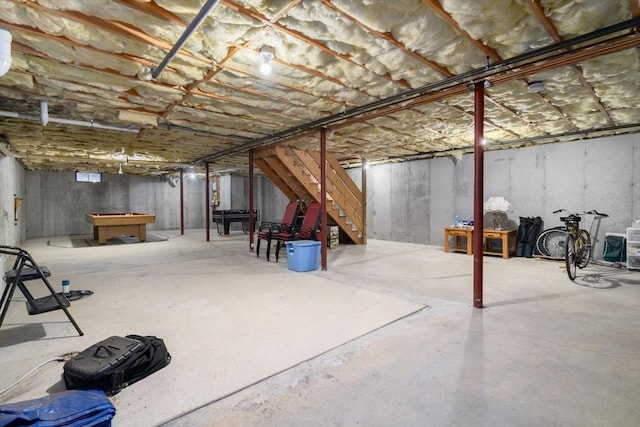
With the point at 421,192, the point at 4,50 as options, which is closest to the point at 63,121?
the point at 4,50

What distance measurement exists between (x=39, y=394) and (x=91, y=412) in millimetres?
799

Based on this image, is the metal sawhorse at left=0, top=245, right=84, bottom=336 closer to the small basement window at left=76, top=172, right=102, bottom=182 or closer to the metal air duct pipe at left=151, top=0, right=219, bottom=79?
the metal air duct pipe at left=151, top=0, right=219, bottom=79

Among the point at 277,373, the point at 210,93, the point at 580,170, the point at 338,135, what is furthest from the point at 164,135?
the point at 580,170

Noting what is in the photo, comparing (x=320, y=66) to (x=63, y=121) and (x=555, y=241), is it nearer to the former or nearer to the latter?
(x=63, y=121)

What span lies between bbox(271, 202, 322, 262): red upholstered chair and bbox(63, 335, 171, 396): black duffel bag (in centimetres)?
360

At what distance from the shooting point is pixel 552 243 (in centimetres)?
622

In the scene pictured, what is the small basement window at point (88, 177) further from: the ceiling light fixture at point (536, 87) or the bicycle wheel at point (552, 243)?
the bicycle wheel at point (552, 243)

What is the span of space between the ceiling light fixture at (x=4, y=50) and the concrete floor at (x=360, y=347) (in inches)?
85.0

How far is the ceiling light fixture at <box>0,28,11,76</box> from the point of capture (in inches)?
88.4

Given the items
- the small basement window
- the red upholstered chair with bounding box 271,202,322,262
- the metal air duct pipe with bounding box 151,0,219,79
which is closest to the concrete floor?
the red upholstered chair with bounding box 271,202,322,262

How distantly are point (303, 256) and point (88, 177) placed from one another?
37.3ft

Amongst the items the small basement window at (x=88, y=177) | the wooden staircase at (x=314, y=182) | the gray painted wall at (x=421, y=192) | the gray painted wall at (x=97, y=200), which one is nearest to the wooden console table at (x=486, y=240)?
the gray painted wall at (x=421, y=192)

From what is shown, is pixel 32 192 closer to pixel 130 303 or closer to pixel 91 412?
pixel 130 303

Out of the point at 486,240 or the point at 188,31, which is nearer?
the point at 188,31
